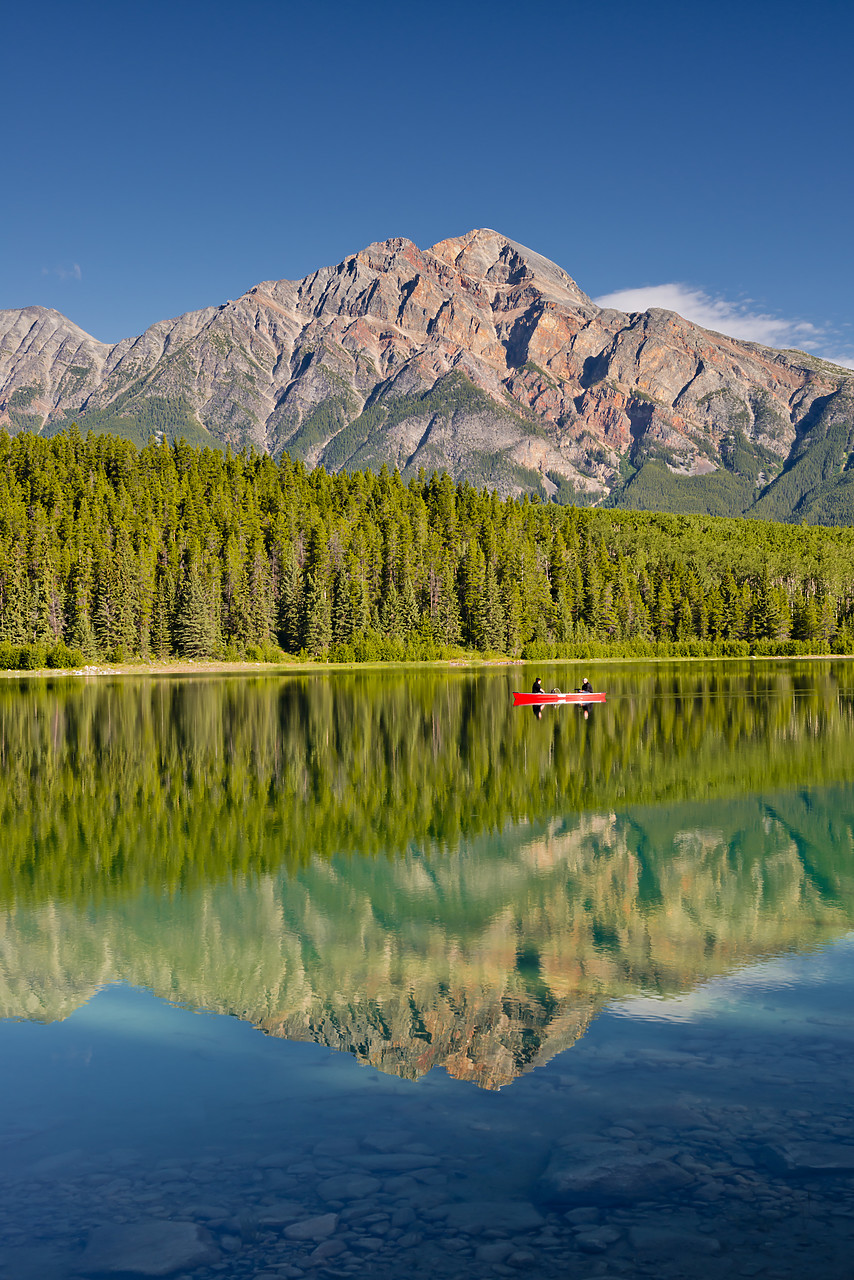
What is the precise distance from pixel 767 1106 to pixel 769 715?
4940 cm

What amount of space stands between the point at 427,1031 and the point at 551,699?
59.4 m

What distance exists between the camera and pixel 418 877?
2134cm

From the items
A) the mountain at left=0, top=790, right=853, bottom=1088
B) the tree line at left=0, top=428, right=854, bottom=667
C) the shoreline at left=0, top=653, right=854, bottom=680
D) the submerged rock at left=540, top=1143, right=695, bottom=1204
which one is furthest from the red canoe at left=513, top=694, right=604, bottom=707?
the tree line at left=0, top=428, right=854, bottom=667

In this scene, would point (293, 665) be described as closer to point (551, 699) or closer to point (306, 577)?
point (306, 577)

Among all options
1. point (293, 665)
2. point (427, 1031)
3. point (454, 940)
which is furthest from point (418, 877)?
point (293, 665)

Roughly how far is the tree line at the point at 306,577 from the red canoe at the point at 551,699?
7733 cm

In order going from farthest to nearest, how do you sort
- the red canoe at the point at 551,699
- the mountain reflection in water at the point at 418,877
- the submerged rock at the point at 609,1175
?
the red canoe at the point at 551,699
the mountain reflection in water at the point at 418,877
the submerged rock at the point at 609,1175

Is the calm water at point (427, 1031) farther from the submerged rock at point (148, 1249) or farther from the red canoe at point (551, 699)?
the red canoe at point (551, 699)

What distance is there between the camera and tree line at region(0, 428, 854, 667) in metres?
140

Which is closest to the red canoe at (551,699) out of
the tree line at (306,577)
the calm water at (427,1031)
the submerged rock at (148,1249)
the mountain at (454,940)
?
the calm water at (427,1031)

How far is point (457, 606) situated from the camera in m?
170

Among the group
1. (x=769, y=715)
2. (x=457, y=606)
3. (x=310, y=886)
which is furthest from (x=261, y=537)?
(x=310, y=886)

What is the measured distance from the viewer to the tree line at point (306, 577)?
13950 cm

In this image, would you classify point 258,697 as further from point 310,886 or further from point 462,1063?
point 462,1063
